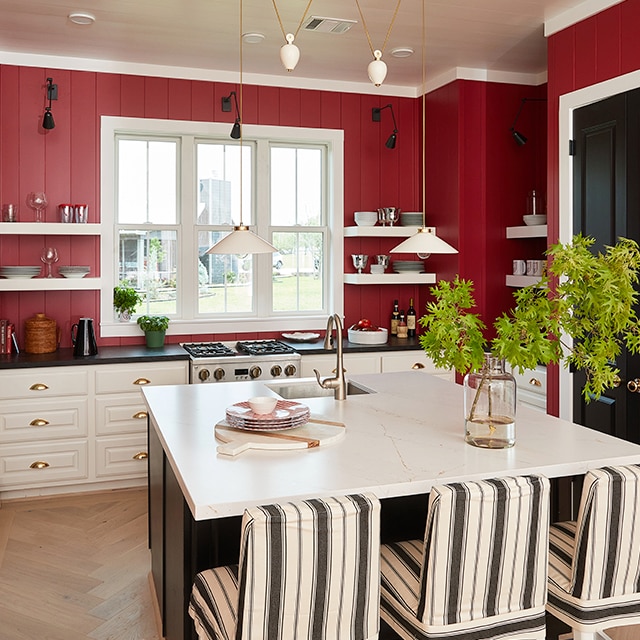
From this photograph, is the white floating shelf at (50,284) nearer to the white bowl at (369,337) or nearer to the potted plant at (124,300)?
the potted plant at (124,300)

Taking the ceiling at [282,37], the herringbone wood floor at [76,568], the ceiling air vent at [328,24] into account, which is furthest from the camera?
the ceiling air vent at [328,24]

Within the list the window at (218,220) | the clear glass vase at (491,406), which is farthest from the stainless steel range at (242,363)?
the clear glass vase at (491,406)

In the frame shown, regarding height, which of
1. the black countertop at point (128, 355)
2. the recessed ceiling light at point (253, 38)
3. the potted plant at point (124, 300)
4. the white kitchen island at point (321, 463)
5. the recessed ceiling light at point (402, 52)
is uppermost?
the recessed ceiling light at point (402, 52)

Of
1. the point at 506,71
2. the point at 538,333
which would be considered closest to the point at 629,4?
the point at 506,71

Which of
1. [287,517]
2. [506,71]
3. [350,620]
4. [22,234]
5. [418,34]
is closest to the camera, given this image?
[287,517]

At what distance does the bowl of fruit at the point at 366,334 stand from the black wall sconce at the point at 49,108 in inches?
97.3

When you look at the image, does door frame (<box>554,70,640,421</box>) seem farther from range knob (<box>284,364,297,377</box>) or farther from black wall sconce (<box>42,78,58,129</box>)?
black wall sconce (<box>42,78,58,129</box>)

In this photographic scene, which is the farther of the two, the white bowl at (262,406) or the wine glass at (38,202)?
the wine glass at (38,202)

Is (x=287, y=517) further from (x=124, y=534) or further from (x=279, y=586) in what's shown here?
(x=124, y=534)

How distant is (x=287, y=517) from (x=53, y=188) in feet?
12.9

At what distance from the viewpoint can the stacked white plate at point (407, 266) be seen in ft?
18.1

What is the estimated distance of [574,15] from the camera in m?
3.96

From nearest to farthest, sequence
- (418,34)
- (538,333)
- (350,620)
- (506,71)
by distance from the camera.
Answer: (350,620)
(538,333)
(418,34)
(506,71)

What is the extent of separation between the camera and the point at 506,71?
5.17 meters
